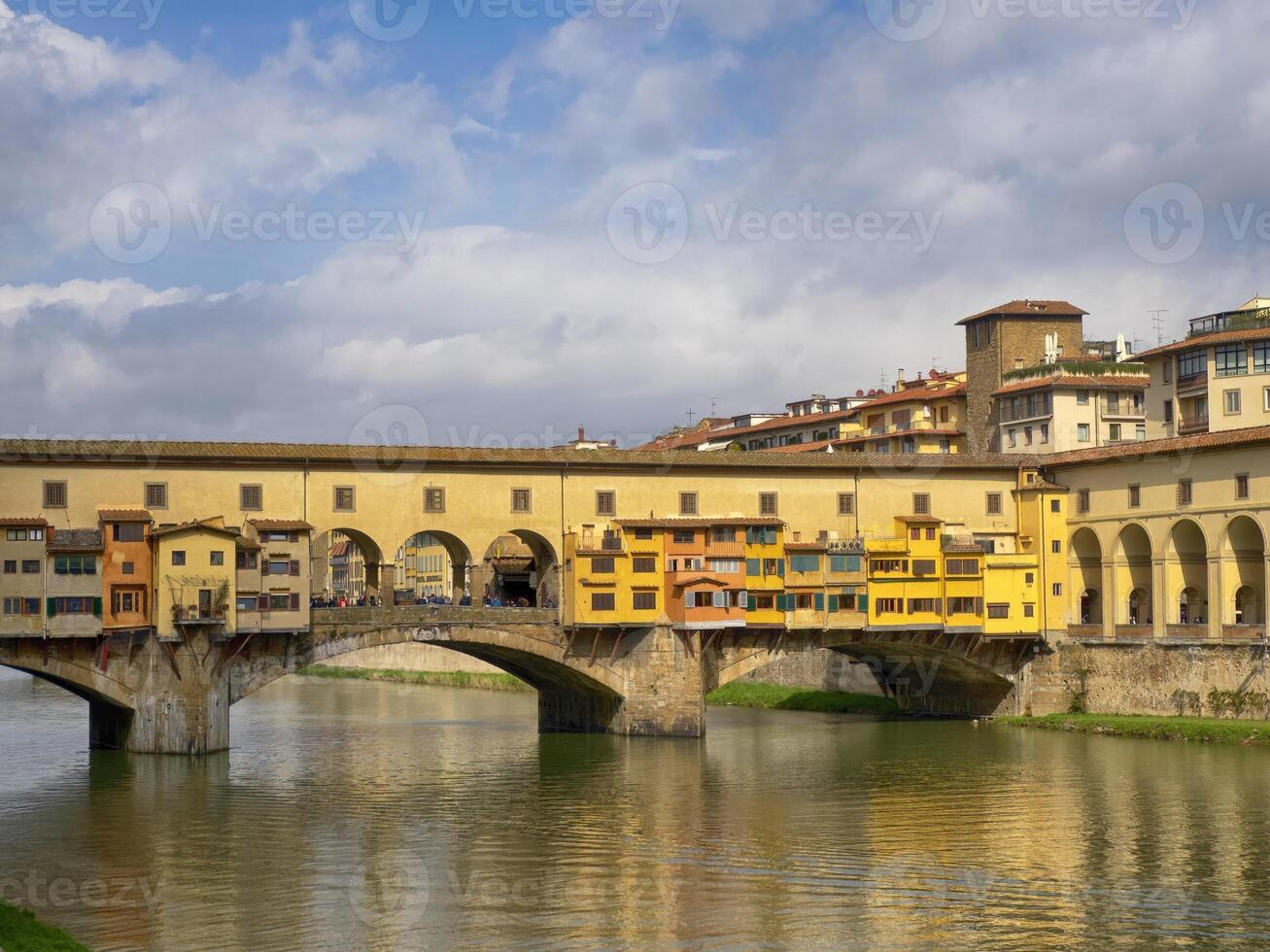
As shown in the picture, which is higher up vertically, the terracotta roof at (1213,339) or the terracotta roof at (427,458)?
the terracotta roof at (1213,339)

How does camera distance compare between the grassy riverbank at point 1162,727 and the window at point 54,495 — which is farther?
the grassy riverbank at point 1162,727

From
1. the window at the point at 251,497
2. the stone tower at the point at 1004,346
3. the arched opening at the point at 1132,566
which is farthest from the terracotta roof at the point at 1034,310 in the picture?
the window at the point at 251,497

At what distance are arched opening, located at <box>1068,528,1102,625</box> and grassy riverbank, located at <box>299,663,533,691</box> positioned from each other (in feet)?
93.8

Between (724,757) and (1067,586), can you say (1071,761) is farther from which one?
(1067,586)

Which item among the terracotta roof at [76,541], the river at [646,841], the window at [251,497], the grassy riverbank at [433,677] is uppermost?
the window at [251,497]

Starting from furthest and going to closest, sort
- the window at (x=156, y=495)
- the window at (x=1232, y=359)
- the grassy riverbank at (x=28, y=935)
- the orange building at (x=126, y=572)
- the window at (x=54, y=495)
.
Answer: the window at (x=1232, y=359) → the window at (x=156, y=495) → the window at (x=54, y=495) → the orange building at (x=126, y=572) → the grassy riverbank at (x=28, y=935)

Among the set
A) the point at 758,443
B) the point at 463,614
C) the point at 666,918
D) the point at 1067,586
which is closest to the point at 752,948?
the point at 666,918

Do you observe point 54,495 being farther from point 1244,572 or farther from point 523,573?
point 1244,572

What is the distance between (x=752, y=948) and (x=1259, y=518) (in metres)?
35.5

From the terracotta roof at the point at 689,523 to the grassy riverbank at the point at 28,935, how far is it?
32269 millimetres

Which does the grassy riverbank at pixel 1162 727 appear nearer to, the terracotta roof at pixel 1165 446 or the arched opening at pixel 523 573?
the terracotta roof at pixel 1165 446

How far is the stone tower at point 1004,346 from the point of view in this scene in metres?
84.5

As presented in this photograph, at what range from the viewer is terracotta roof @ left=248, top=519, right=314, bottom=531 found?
181 feet

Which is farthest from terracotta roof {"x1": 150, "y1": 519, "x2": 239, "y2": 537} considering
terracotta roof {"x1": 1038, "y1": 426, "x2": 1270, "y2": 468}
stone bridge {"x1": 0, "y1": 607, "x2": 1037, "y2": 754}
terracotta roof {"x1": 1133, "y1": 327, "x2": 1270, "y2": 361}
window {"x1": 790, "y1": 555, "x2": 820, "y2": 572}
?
terracotta roof {"x1": 1133, "y1": 327, "x2": 1270, "y2": 361}
